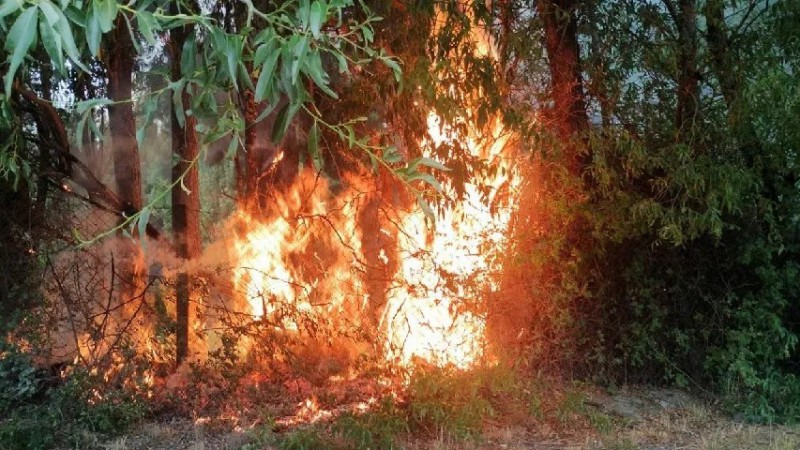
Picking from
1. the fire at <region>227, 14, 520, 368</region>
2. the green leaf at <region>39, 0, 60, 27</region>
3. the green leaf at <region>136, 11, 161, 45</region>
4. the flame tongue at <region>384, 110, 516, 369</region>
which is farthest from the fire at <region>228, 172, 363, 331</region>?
the green leaf at <region>39, 0, 60, 27</region>

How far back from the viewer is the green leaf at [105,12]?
3.48 metres

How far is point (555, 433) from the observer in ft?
24.2

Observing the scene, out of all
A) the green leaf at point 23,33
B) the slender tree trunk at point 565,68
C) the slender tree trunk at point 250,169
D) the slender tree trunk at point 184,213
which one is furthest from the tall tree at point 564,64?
the green leaf at point 23,33

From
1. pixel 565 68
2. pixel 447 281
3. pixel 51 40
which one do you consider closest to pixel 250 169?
pixel 447 281

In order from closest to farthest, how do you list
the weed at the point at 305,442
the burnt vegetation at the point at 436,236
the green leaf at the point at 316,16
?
the green leaf at the point at 316,16
the weed at the point at 305,442
the burnt vegetation at the point at 436,236

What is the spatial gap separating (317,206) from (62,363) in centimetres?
295

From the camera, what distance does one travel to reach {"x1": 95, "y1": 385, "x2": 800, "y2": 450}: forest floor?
6.85 meters

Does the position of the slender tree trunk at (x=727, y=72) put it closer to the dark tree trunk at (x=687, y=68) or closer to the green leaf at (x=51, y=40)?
the dark tree trunk at (x=687, y=68)

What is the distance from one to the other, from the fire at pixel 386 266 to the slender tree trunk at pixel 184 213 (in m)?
0.48

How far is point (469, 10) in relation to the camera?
25.2 feet

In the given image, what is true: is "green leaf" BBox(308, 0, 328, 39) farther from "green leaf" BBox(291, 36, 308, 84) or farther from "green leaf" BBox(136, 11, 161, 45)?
"green leaf" BBox(136, 11, 161, 45)

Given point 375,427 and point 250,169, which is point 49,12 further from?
point 250,169

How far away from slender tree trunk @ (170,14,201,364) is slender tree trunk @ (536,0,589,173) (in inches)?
143

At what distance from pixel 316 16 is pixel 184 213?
536 cm
